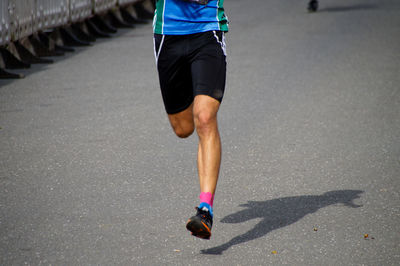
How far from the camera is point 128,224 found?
4.55 m

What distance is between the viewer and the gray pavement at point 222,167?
164 inches

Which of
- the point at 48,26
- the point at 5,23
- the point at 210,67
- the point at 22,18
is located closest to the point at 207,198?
the point at 210,67

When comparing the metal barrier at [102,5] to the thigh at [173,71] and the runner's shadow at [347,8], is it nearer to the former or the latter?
the runner's shadow at [347,8]

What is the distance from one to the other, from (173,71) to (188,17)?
14.2 inches

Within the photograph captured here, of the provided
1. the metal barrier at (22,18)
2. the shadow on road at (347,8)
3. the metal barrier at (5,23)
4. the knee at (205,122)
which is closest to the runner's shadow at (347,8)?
the shadow on road at (347,8)

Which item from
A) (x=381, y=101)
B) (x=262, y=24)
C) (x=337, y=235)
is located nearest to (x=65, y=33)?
(x=262, y=24)

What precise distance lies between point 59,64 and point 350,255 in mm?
8249

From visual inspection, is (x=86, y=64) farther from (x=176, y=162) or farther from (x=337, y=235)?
(x=337, y=235)

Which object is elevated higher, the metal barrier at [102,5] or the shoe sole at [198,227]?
the shoe sole at [198,227]

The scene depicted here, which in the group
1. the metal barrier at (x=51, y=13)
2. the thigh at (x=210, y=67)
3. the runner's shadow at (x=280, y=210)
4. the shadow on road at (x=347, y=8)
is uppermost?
the thigh at (x=210, y=67)

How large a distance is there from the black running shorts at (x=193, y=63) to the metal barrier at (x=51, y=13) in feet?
26.3

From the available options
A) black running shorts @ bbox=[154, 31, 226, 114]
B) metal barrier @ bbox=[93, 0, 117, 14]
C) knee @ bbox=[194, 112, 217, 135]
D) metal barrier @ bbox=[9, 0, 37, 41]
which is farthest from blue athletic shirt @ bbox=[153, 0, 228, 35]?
metal barrier @ bbox=[93, 0, 117, 14]

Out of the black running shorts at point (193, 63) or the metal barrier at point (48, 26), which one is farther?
the metal barrier at point (48, 26)

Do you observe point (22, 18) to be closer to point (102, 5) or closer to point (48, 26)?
point (48, 26)
